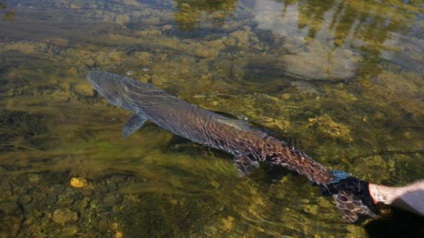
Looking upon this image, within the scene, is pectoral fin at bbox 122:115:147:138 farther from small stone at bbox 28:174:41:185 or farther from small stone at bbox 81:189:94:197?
small stone at bbox 28:174:41:185

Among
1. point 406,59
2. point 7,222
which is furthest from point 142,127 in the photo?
point 406,59

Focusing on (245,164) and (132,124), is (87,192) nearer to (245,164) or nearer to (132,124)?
(132,124)

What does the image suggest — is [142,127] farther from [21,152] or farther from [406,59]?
[406,59]

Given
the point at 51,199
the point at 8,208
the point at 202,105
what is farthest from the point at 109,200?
the point at 202,105

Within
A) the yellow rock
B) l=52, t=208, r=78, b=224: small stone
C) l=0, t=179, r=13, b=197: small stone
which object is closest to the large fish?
the yellow rock

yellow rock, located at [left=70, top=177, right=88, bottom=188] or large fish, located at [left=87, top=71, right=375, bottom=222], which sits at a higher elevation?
large fish, located at [left=87, top=71, right=375, bottom=222]

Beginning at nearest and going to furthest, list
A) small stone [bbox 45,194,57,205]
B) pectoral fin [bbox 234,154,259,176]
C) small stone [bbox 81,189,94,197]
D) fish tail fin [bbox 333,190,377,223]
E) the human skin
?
the human skin → fish tail fin [bbox 333,190,377,223] → small stone [bbox 45,194,57,205] → small stone [bbox 81,189,94,197] → pectoral fin [bbox 234,154,259,176]
